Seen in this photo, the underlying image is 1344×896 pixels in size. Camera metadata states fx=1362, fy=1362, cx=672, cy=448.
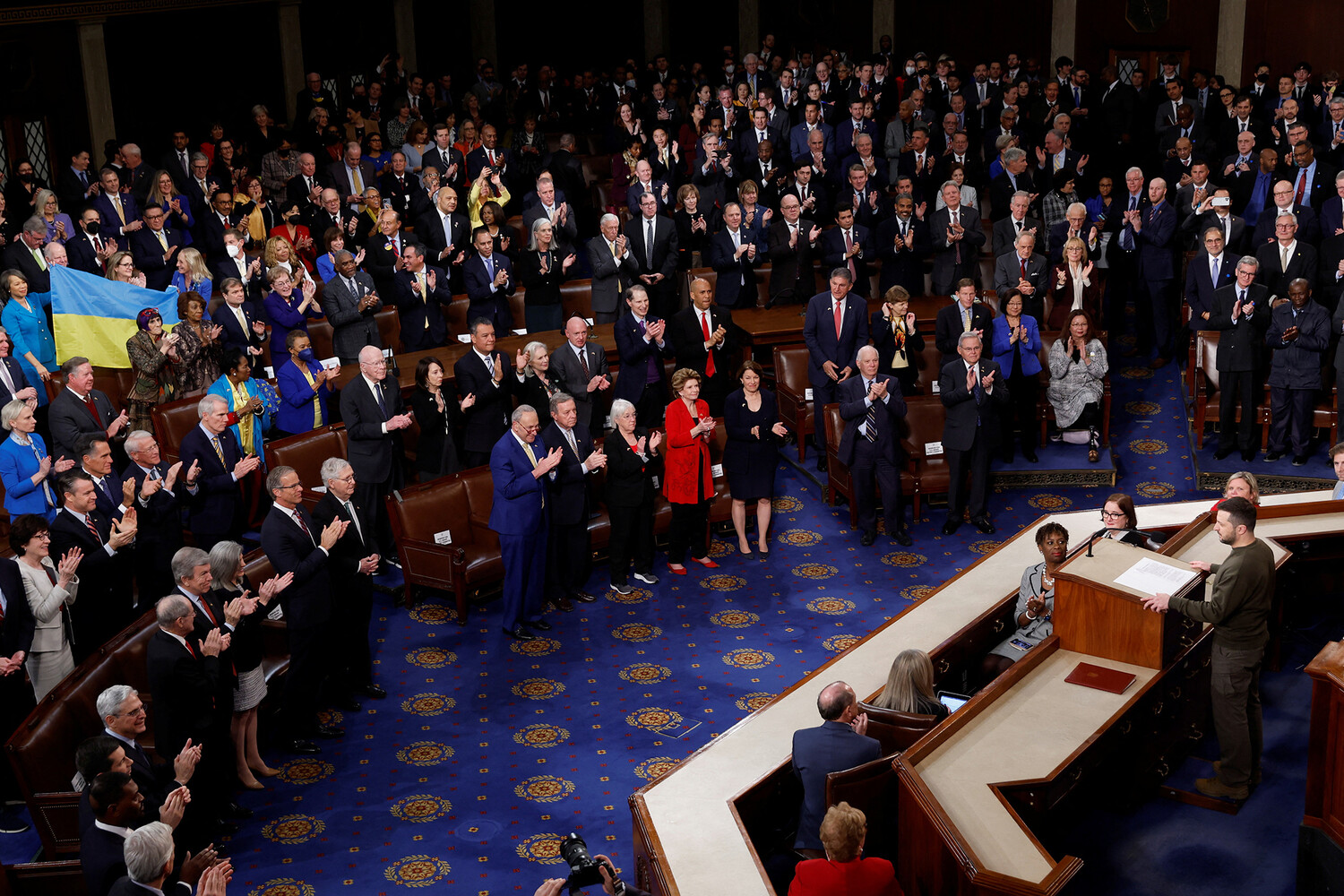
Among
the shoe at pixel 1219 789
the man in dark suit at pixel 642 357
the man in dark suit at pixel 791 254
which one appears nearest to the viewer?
the shoe at pixel 1219 789

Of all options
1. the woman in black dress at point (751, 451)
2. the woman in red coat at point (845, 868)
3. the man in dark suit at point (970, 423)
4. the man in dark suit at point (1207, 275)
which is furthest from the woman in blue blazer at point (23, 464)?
the man in dark suit at point (1207, 275)

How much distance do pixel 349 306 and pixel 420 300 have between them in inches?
32.4

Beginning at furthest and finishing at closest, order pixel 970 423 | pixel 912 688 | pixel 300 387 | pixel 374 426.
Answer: pixel 970 423 < pixel 300 387 < pixel 374 426 < pixel 912 688

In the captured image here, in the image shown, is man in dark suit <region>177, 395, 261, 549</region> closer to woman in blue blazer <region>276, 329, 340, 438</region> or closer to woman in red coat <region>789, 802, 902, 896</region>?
woman in blue blazer <region>276, 329, 340, 438</region>

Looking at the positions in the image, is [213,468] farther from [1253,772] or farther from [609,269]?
[1253,772]

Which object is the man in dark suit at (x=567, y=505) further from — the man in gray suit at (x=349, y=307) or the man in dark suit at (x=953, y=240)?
the man in dark suit at (x=953, y=240)

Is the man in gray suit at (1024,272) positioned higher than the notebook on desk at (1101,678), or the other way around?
the man in gray suit at (1024,272)

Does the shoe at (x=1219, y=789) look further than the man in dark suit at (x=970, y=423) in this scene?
No

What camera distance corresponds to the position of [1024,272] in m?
11.3

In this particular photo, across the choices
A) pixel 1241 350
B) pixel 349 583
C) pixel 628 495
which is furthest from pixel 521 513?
pixel 1241 350

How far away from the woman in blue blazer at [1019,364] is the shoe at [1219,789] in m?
4.18

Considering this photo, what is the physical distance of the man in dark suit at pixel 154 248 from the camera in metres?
11.3

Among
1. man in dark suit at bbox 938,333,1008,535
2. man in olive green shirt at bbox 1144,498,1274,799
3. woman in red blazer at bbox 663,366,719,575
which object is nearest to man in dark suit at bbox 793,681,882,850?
man in olive green shirt at bbox 1144,498,1274,799

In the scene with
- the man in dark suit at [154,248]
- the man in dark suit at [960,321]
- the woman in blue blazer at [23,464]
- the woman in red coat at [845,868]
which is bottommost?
the woman in red coat at [845,868]
